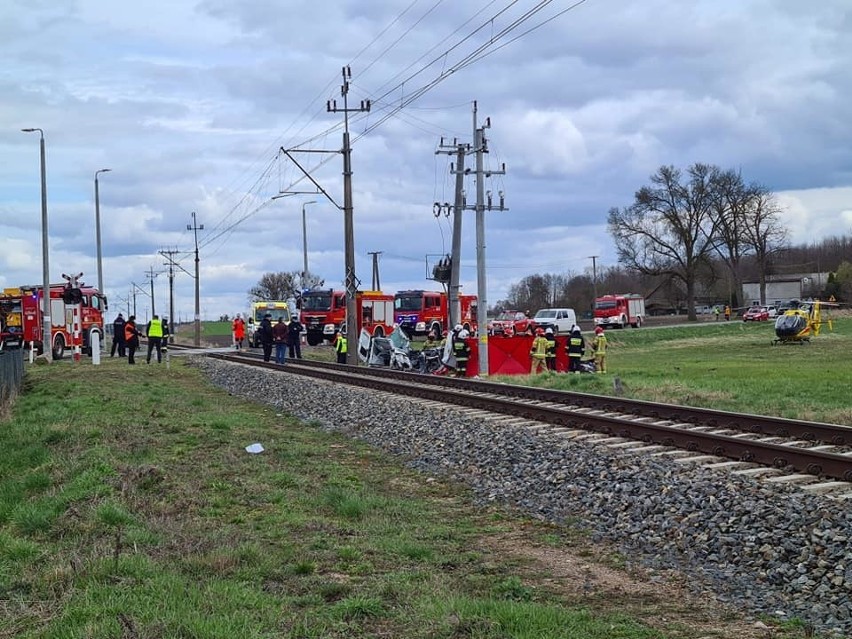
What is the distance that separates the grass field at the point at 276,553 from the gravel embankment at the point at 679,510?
1.15 ft

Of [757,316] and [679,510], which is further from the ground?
[757,316]

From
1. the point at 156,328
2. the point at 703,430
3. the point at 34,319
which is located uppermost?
the point at 34,319

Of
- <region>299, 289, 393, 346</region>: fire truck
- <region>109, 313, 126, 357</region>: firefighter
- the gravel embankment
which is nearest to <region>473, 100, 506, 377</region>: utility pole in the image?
the gravel embankment

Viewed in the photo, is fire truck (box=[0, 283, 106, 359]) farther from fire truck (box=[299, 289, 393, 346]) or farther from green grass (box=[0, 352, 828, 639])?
green grass (box=[0, 352, 828, 639])

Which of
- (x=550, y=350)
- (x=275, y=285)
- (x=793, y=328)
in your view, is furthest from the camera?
(x=275, y=285)

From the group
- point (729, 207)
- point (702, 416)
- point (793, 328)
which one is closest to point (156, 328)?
point (702, 416)

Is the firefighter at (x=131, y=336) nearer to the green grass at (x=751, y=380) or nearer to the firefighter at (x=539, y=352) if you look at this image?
the firefighter at (x=539, y=352)

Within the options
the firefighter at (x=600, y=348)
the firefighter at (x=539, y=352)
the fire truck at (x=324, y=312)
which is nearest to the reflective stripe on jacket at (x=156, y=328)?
the firefighter at (x=539, y=352)

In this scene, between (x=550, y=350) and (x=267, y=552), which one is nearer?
(x=267, y=552)

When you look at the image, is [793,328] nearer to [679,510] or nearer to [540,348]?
[540,348]

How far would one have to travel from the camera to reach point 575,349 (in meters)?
28.2

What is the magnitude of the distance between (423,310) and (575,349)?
110 feet

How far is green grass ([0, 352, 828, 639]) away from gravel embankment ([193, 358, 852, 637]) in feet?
1.48

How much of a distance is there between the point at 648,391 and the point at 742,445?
9.81 metres
